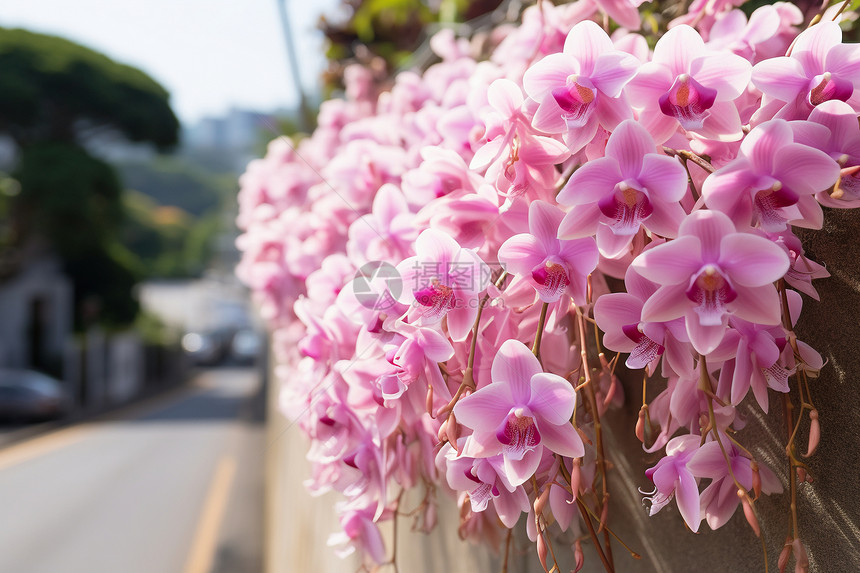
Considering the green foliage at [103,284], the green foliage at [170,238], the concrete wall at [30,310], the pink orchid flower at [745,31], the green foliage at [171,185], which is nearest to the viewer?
the pink orchid flower at [745,31]

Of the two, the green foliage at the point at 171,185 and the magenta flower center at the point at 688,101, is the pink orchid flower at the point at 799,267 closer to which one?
the magenta flower center at the point at 688,101

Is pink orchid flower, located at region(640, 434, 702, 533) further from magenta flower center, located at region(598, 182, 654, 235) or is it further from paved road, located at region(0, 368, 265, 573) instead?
paved road, located at region(0, 368, 265, 573)

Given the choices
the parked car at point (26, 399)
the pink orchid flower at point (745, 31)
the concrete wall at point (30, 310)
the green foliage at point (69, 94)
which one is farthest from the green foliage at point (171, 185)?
the pink orchid flower at point (745, 31)

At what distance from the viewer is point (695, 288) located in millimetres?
451

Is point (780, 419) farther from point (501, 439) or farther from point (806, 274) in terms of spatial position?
point (501, 439)

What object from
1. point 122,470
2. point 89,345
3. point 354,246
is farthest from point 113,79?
point 354,246

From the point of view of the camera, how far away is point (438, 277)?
0.55 meters

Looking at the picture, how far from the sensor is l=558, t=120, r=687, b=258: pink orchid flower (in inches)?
18.8

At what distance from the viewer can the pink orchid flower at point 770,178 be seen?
440mm

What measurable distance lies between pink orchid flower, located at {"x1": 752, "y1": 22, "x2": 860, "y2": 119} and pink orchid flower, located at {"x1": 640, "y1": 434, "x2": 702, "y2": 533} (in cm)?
28

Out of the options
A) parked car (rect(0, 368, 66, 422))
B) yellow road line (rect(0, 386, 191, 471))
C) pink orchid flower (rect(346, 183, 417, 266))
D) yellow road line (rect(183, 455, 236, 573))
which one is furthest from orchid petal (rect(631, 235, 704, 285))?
parked car (rect(0, 368, 66, 422))

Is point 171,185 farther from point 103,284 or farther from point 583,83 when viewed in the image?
point 583,83

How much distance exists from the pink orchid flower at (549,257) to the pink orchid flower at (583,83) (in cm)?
7

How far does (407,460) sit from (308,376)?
16 centimetres
